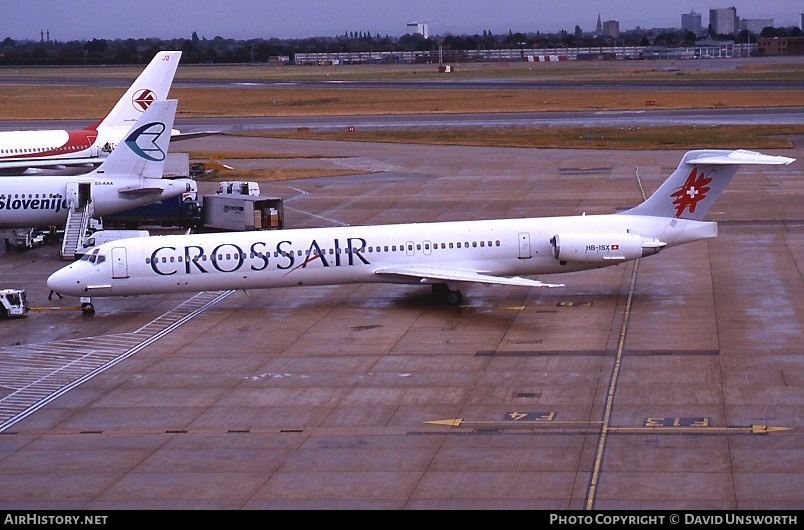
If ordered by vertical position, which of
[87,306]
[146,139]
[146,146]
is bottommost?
[87,306]

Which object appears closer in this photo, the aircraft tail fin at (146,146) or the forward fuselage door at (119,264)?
the forward fuselage door at (119,264)

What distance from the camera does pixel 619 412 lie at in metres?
28.1

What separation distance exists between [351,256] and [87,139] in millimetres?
37526

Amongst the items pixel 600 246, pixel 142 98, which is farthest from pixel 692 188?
pixel 142 98

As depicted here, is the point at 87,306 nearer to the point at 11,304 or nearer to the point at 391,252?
the point at 11,304

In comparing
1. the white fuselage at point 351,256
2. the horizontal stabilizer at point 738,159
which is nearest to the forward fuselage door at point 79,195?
the white fuselage at point 351,256

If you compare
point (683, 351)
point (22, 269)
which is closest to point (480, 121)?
point (22, 269)

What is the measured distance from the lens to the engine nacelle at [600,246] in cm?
3981

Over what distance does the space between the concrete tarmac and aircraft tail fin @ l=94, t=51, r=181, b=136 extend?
20896mm

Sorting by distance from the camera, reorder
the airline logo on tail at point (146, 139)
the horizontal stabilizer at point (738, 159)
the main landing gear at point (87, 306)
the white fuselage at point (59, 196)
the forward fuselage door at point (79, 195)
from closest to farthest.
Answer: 1. the horizontal stabilizer at point (738, 159)
2. the main landing gear at point (87, 306)
3. the forward fuselage door at point (79, 195)
4. the white fuselage at point (59, 196)
5. the airline logo on tail at point (146, 139)

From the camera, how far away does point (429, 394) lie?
30.2 m

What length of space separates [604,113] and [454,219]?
5855 centimetres

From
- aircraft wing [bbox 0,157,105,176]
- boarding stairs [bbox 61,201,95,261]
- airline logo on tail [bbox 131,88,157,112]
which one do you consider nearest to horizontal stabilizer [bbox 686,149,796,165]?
boarding stairs [bbox 61,201,95,261]

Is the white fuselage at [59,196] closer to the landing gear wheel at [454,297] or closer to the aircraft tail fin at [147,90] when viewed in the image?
the aircraft tail fin at [147,90]
